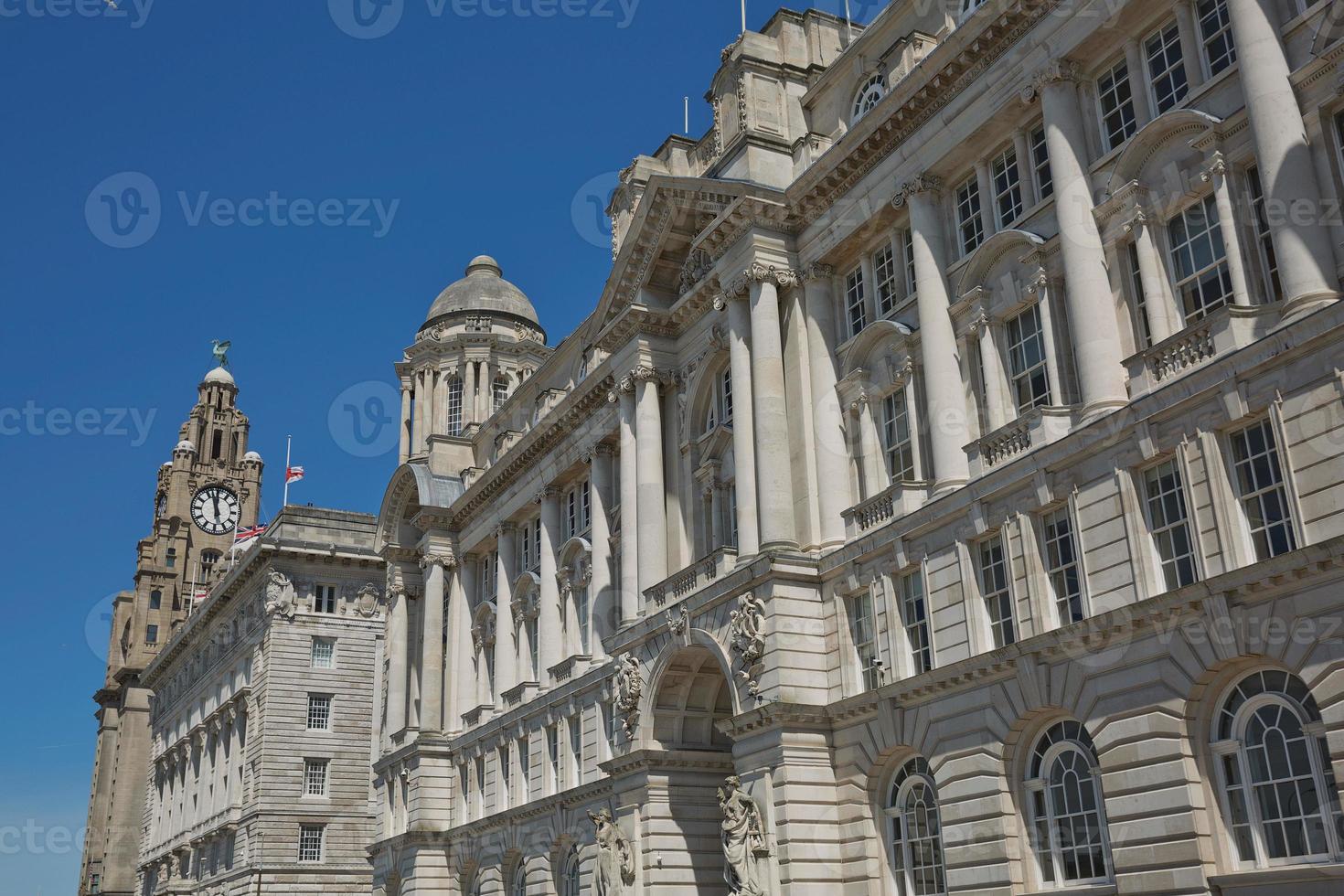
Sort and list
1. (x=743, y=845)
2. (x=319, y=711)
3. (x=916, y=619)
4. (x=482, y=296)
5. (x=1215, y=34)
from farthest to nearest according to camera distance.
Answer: (x=319, y=711) < (x=482, y=296) < (x=743, y=845) < (x=916, y=619) < (x=1215, y=34)

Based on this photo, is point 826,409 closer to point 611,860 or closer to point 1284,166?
point 611,860

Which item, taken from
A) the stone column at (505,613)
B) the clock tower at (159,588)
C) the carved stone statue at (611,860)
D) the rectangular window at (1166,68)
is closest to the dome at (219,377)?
the clock tower at (159,588)

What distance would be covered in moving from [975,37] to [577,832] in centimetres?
2758

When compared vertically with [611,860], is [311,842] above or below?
above

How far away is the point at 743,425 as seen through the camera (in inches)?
1431

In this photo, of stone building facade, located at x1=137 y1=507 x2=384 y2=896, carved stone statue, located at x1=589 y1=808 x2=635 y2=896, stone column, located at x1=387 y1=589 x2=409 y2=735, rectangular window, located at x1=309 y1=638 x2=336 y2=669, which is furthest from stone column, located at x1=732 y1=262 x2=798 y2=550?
rectangular window, located at x1=309 y1=638 x2=336 y2=669

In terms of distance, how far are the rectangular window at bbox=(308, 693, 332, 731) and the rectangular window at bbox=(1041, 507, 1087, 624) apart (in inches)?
2182

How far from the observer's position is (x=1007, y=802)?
26.8m

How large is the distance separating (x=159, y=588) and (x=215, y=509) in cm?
917

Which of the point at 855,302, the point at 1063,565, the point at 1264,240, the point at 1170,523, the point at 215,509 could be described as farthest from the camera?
the point at 215,509

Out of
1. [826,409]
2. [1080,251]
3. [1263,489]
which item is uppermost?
[826,409]

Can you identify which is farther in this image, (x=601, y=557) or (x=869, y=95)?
(x=601, y=557)

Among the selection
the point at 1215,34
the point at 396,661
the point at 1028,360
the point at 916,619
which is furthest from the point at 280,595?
the point at 1215,34

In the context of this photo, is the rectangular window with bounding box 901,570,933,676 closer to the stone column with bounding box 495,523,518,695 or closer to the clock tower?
the stone column with bounding box 495,523,518,695
